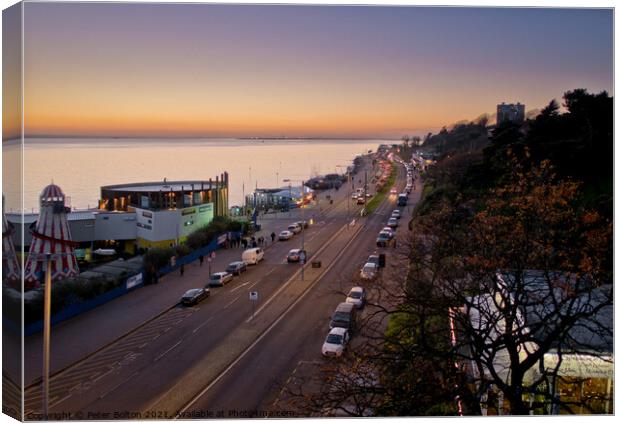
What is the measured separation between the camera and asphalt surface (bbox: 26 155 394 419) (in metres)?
9.87

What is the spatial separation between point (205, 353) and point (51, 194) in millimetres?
6206

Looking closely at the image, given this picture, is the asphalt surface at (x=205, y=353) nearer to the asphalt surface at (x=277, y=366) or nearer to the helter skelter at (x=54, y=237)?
the asphalt surface at (x=277, y=366)

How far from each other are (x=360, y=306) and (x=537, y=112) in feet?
20.5

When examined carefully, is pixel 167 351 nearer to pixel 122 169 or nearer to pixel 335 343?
pixel 335 343

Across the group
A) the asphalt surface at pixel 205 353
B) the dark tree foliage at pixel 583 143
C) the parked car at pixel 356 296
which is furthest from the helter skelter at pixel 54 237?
the dark tree foliage at pixel 583 143

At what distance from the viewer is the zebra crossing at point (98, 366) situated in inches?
400

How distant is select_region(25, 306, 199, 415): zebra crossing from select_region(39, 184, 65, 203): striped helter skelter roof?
403 cm

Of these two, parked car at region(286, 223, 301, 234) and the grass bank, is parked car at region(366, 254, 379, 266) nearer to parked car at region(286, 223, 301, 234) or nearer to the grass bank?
parked car at region(286, 223, 301, 234)

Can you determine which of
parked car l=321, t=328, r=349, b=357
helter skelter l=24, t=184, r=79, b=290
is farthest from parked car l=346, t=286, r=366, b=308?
helter skelter l=24, t=184, r=79, b=290

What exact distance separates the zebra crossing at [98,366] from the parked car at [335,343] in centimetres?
382

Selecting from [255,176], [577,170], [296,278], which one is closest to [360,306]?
[296,278]

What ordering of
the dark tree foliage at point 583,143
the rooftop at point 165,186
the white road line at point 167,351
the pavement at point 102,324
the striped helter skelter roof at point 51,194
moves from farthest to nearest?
the rooftop at point 165,186 < the striped helter skelter roof at point 51,194 < the white road line at point 167,351 < the pavement at point 102,324 < the dark tree foliage at point 583,143

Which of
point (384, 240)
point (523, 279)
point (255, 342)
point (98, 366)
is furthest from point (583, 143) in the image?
point (384, 240)

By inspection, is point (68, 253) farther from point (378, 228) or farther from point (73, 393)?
point (378, 228)
